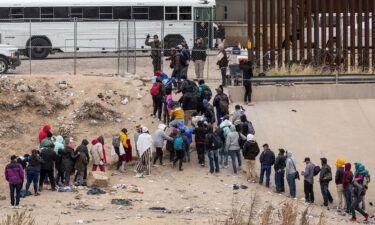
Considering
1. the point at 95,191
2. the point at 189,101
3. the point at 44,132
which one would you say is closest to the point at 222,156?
the point at 189,101

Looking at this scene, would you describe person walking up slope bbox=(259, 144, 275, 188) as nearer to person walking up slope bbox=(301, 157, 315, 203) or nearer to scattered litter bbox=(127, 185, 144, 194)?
person walking up slope bbox=(301, 157, 315, 203)

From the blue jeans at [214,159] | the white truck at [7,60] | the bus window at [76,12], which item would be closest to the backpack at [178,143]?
the blue jeans at [214,159]

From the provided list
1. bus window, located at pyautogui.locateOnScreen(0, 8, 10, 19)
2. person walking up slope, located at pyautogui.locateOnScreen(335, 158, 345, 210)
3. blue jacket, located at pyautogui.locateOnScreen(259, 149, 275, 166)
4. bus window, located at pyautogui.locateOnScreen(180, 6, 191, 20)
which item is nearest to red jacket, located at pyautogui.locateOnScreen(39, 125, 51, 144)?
blue jacket, located at pyautogui.locateOnScreen(259, 149, 275, 166)

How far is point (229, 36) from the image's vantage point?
46.1 m

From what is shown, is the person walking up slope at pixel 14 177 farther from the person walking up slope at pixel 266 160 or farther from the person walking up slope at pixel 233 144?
the person walking up slope at pixel 266 160

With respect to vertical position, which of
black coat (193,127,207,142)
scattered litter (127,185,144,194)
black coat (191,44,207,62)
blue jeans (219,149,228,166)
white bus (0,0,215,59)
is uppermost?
white bus (0,0,215,59)

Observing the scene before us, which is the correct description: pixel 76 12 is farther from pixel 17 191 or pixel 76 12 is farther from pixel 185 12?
pixel 17 191

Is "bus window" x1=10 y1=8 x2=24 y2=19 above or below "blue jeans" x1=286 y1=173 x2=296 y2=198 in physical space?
above

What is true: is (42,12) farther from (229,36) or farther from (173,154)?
(173,154)

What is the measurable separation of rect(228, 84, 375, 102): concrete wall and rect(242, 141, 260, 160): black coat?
19.7 feet

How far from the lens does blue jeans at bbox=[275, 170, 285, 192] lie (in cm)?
2626

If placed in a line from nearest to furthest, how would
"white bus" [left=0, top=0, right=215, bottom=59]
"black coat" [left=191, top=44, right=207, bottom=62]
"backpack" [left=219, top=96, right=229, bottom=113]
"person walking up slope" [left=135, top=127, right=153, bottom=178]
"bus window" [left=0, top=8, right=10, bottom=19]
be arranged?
"person walking up slope" [left=135, top=127, right=153, bottom=178]
"backpack" [left=219, top=96, right=229, bottom=113]
"black coat" [left=191, top=44, right=207, bottom=62]
"white bus" [left=0, top=0, right=215, bottom=59]
"bus window" [left=0, top=8, right=10, bottom=19]

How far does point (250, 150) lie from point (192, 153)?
8.10 ft

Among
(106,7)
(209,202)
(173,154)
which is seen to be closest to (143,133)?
(173,154)
